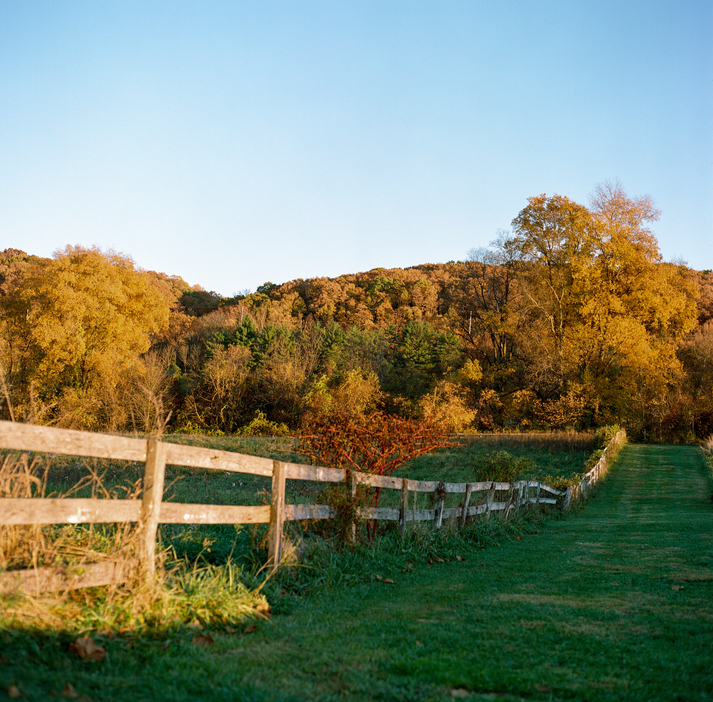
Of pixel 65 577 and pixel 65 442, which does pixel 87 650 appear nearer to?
pixel 65 577

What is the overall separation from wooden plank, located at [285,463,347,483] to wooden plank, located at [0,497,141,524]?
1952mm

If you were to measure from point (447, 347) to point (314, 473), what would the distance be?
155 feet

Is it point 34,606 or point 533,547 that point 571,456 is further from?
point 34,606

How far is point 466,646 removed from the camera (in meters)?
4.25

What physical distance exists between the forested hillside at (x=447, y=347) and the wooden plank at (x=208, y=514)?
20.8m

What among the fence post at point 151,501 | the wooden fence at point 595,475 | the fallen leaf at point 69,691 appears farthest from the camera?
the wooden fence at point 595,475

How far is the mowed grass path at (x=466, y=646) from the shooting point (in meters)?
3.33

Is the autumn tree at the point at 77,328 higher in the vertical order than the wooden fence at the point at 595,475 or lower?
higher

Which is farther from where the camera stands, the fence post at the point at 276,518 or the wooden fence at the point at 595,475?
the wooden fence at the point at 595,475

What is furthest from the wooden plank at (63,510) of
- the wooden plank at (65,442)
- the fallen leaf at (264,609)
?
the fallen leaf at (264,609)

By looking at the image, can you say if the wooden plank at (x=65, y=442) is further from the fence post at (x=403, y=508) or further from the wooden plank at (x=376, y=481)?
the fence post at (x=403, y=508)

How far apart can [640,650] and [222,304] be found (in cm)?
7281

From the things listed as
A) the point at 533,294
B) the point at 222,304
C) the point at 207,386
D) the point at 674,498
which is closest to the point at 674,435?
the point at 533,294

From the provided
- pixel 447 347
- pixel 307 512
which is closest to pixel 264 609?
pixel 307 512
